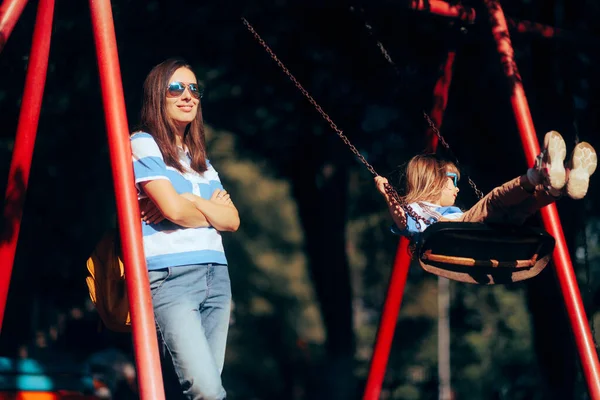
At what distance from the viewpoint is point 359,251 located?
57.1ft

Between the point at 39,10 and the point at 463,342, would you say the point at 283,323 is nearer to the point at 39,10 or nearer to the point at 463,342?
the point at 463,342

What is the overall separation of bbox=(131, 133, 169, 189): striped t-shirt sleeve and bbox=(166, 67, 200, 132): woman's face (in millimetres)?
165

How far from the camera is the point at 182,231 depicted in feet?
12.4

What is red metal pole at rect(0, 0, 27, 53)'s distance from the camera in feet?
13.0

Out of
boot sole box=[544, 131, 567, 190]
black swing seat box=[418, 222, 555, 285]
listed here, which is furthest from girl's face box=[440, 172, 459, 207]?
boot sole box=[544, 131, 567, 190]

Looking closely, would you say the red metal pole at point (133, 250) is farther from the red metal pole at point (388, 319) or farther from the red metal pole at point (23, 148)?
the red metal pole at point (388, 319)

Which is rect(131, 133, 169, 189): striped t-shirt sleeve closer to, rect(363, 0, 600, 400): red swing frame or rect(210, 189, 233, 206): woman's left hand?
rect(210, 189, 233, 206): woman's left hand

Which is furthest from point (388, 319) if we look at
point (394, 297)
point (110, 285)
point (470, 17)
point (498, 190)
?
point (110, 285)

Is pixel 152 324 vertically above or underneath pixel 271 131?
underneath

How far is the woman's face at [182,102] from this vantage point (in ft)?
13.2

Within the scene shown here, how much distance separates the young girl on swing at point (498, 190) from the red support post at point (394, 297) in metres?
1.04

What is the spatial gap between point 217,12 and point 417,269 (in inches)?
311

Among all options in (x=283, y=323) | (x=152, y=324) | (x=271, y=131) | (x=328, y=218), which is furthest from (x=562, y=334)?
(x=283, y=323)

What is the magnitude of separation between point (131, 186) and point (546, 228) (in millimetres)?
2557
